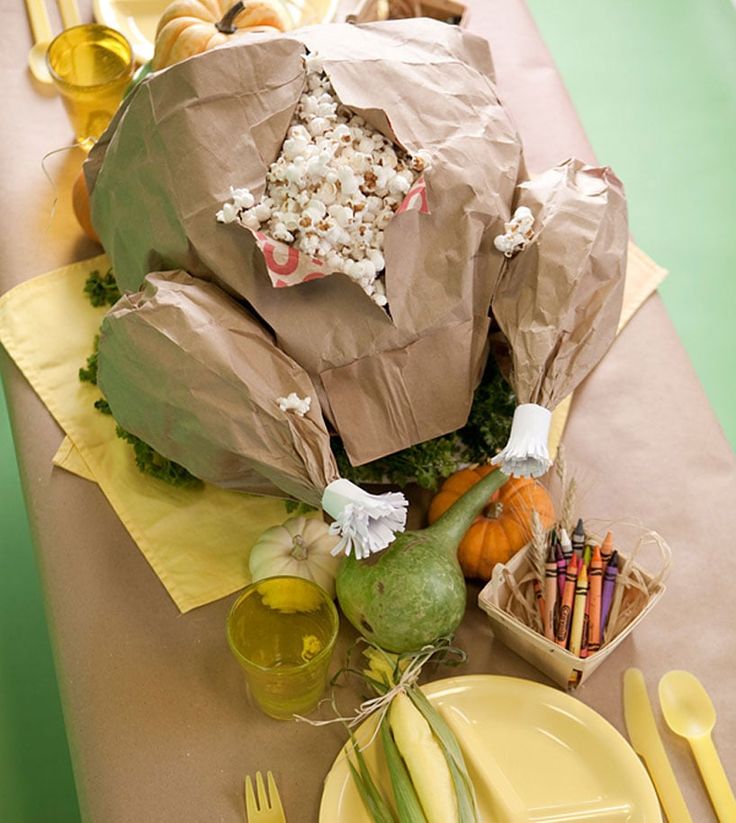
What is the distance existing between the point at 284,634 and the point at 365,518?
17 centimetres

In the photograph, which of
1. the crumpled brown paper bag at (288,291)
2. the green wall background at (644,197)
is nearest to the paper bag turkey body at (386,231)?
the crumpled brown paper bag at (288,291)

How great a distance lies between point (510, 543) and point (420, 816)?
1.02ft

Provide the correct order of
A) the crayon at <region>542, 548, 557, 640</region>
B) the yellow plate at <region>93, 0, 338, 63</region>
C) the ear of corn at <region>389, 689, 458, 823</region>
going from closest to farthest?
1. the ear of corn at <region>389, 689, 458, 823</region>
2. the crayon at <region>542, 548, 557, 640</region>
3. the yellow plate at <region>93, 0, 338, 63</region>

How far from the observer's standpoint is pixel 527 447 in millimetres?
1068

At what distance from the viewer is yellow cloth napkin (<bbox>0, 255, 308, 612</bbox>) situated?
1.22m

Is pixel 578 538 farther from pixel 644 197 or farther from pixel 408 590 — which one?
pixel 644 197

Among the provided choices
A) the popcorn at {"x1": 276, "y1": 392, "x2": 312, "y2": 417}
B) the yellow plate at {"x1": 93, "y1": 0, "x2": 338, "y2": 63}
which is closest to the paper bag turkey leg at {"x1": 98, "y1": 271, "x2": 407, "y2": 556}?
the popcorn at {"x1": 276, "y1": 392, "x2": 312, "y2": 417}

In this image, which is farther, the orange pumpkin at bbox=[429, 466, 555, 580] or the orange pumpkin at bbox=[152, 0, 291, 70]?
the orange pumpkin at bbox=[152, 0, 291, 70]

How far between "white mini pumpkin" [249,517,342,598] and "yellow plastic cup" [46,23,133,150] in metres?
0.69

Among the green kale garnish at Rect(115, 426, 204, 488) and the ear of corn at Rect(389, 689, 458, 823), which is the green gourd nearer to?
the ear of corn at Rect(389, 689, 458, 823)

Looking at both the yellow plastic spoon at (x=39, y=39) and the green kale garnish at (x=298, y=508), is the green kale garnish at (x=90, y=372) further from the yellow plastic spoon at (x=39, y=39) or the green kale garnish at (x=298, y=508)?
the yellow plastic spoon at (x=39, y=39)

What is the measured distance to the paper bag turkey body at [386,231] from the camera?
1127mm

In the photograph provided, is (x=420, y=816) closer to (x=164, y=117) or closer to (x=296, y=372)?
(x=296, y=372)

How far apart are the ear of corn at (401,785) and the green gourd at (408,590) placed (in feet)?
0.31
